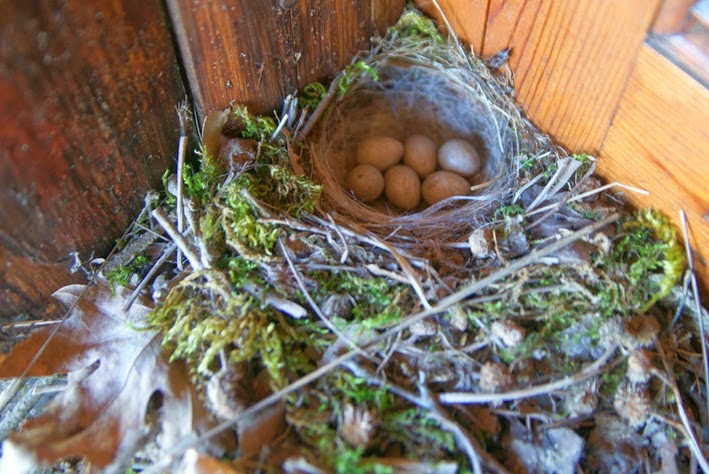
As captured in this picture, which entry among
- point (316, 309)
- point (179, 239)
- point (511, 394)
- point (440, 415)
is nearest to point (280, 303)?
point (316, 309)

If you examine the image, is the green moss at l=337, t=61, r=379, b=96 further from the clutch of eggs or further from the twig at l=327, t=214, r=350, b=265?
the twig at l=327, t=214, r=350, b=265

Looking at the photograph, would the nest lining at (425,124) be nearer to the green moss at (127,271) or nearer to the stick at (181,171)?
the stick at (181,171)

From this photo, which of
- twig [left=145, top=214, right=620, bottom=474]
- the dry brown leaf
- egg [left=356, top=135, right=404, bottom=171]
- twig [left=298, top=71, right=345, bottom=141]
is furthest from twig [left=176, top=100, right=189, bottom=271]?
egg [left=356, top=135, right=404, bottom=171]

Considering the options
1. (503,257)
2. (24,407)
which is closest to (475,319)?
(503,257)

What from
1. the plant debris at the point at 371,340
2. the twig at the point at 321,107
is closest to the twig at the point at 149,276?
the plant debris at the point at 371,340

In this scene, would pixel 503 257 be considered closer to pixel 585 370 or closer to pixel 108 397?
pixel 585 370
